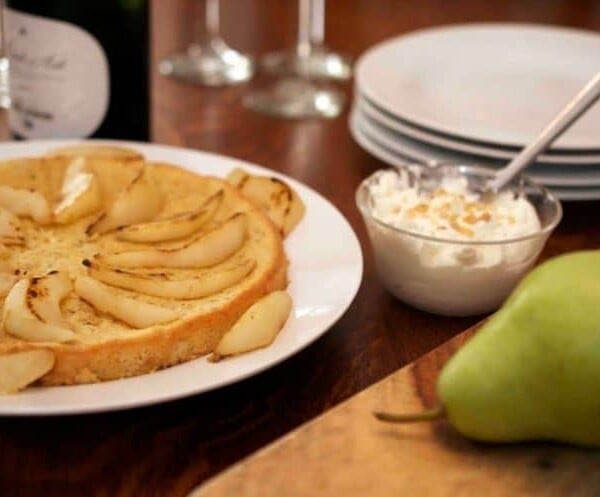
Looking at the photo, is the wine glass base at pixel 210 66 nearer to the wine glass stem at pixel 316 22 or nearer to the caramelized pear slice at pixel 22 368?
the wine glass stem at pixel 316 22

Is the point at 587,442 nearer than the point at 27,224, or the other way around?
the point at 587,442

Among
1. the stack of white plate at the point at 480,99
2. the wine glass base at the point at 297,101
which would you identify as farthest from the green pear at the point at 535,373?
the wine glass base at the point at 297,101

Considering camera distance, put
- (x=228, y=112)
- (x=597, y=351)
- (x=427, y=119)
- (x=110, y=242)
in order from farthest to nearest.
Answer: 1. (x=228, y=112)
2. (x=427, y=119)
3. (x=110, y=242)
4. (x=597, y=351)

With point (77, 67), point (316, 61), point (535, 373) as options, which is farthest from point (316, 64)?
point (535, 373)

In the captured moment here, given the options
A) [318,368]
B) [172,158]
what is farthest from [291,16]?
[318,368]

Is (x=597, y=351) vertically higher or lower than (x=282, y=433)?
higher

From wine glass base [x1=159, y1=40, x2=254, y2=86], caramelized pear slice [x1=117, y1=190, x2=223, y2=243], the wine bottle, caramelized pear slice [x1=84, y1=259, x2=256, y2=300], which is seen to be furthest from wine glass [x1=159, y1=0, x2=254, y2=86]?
caramelized pear slice [x1=84, y1=259, x2=256, y2=300]

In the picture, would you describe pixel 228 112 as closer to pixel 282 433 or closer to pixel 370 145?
pixel 370 145
